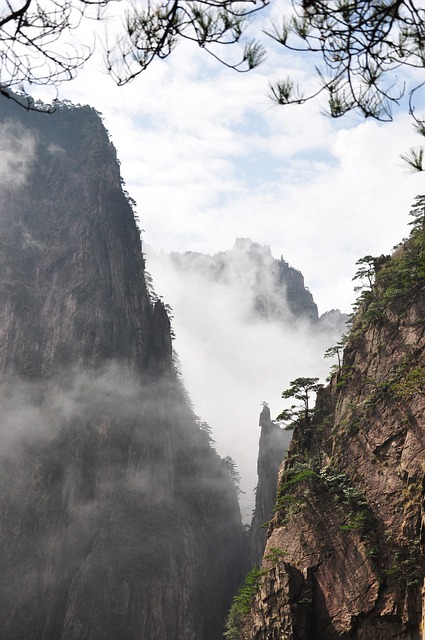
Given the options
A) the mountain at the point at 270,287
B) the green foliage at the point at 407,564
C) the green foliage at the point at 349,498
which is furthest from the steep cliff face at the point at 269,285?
the green foliage at the point at 407,564

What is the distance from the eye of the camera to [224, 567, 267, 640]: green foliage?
862 inches

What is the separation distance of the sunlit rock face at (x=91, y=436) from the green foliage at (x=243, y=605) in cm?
1994

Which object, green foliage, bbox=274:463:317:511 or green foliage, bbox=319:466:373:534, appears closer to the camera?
green foliage, bbox=319:466:373:534

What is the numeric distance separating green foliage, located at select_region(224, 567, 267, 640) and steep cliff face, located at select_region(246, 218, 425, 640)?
0.61m

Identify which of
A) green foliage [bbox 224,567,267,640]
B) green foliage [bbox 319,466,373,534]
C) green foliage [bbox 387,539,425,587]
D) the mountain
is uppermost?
the mountain

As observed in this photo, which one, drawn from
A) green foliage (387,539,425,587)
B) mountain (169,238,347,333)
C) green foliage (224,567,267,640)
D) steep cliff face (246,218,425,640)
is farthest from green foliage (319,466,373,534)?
mountain (169,238,347,333)

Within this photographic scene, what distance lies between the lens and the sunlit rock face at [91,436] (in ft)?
137

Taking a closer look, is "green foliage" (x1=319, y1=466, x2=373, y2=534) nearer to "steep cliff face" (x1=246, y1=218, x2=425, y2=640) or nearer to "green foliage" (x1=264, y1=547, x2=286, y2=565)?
"steep cliff face" (x1=246, y1=218, x2=425, y2=640)

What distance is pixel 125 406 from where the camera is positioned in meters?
52.2

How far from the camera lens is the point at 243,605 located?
23.2 metres

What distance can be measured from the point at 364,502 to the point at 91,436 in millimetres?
35040

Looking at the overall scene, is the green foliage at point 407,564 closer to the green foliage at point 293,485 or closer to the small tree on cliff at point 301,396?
the green foliage at point 293,485

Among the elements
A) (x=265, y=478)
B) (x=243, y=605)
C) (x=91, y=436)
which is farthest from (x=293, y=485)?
(x=265, y=478)

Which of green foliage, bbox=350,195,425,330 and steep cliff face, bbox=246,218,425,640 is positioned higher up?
green foliage, bbox=350,195,425,330
